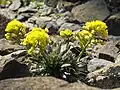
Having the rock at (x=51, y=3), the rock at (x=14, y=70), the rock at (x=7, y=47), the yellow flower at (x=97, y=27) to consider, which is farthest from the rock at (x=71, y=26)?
the rock at (x=14, y=70)

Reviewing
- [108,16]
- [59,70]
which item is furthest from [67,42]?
[108,16]

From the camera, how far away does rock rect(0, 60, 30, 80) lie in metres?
5.20

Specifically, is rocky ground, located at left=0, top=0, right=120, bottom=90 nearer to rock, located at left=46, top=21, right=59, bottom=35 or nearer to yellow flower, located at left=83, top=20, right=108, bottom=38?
rock, located at left=46, top=21, right=59, bottom=35

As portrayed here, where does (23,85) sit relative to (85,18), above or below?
above

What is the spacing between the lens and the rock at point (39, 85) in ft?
9.57

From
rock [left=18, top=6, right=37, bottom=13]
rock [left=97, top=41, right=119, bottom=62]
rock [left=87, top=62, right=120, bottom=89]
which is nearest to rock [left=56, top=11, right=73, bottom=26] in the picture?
rock [left=18, top=6, right=37, bottom=13]

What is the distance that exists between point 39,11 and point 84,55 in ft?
20.5

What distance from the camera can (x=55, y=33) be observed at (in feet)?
32.2

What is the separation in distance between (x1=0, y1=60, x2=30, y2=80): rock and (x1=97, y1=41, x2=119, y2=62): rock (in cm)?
166

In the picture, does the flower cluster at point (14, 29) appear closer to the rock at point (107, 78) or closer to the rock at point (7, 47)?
the rock at point (7, 47)

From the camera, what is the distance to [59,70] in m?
5.36

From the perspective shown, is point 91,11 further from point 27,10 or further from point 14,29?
point 14,29

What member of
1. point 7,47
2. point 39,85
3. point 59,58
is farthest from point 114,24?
point 39,85

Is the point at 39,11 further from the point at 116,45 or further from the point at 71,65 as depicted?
the point at 71,65
